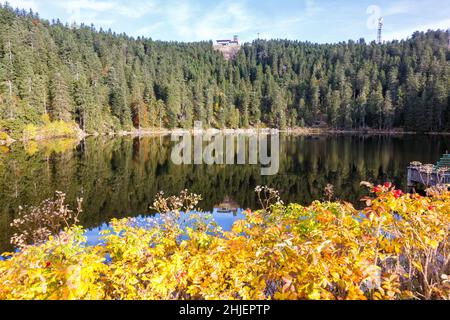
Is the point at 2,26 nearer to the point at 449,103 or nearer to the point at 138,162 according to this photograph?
the point at 138,162

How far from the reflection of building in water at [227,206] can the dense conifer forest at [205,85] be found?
4305 cm

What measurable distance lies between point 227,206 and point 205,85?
95.9 m

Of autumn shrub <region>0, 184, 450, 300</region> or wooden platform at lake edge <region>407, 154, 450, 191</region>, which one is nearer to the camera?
autumn shrub <region>0, 184, 450, 300</region>

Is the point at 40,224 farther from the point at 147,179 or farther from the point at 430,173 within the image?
the point at 430,173

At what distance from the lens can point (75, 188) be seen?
21078 mm

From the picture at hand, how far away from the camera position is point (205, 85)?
360 feet

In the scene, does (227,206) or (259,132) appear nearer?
(227,206)

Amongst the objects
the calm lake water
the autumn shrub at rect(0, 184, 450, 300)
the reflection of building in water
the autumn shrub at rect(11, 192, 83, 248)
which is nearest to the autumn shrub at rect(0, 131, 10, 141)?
the calm lake water

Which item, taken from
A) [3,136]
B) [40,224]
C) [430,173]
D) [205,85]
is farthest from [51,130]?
[205,85]

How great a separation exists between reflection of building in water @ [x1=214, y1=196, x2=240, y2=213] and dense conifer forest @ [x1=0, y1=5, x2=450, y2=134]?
4305 cm

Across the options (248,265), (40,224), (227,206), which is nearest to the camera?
(248,265)

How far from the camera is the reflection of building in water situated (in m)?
17.7

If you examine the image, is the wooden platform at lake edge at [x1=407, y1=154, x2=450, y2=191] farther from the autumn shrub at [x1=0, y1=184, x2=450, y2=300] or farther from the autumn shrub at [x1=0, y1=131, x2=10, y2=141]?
the autumn shrub at [x1=0, y1=131, x2=10, y2=141]

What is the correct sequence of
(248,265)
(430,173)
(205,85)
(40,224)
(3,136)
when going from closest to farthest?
(248,265) < (40,224) < (430,173) < (3,136) < (205,85)
